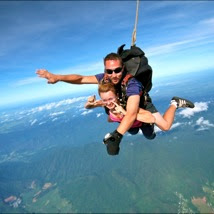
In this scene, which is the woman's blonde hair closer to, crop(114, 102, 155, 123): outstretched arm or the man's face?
the man's face

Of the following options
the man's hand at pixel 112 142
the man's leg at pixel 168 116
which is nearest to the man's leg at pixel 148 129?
the man's leg at pixel 168 116

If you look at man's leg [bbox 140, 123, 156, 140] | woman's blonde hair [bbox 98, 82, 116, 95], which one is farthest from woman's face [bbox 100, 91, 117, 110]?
man's leg [bbox 140, 123, 156, 140]

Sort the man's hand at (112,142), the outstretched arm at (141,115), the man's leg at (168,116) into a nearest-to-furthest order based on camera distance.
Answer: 1. the man's hand at (112,142)
2. the outstretched arm at (141,115)
3. the man's leg at (168,116)

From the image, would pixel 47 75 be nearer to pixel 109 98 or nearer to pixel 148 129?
pixel 109 98

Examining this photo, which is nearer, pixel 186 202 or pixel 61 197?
pixel 186 202

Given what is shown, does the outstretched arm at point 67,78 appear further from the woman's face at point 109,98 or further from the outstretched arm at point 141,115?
the outstretched arm at point 141,115

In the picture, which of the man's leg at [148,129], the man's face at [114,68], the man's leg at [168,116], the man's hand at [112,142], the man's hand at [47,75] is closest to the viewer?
the man's hand at [112,142]

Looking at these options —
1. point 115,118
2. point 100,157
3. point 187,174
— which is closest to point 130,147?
point 100,157

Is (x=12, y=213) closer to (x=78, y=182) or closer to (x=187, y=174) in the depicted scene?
(x=78, y=182)
